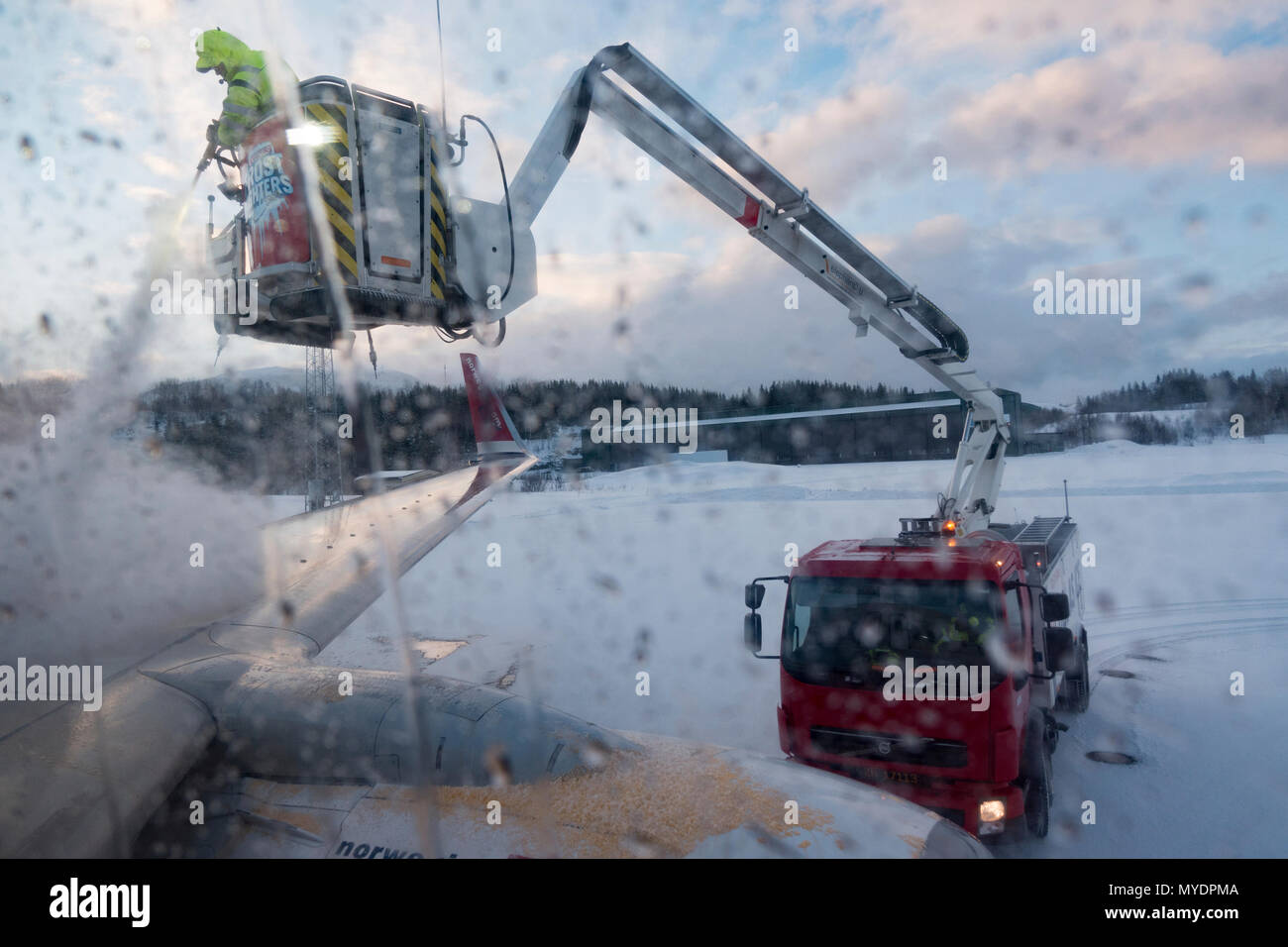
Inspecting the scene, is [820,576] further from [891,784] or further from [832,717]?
[891,784]

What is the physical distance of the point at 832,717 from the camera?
617cm

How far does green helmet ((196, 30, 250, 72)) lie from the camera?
358 centimetres

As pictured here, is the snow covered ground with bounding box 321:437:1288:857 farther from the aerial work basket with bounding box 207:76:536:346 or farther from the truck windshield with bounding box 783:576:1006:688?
the aerial work basket with bounding box 207:76:536:346

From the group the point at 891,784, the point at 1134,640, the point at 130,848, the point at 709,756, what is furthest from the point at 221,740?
the point at 1134,640

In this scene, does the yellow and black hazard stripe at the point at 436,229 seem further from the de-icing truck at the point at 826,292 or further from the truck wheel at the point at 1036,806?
the truck wheel at the point at 1036,806

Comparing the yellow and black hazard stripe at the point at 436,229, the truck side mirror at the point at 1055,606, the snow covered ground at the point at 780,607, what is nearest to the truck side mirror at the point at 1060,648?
the truck side mirror at the point at 1055,606

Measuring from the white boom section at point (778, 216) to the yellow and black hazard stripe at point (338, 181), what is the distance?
1.47 m

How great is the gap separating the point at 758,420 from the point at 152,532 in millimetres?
29981

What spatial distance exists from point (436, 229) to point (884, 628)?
477 cm

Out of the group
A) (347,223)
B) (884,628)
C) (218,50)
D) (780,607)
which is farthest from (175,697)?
(780,607)

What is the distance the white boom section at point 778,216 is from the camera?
5.72 m

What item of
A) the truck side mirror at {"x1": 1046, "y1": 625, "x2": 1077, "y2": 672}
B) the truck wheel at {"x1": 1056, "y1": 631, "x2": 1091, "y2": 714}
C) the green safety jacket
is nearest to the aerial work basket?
the green safety jacket

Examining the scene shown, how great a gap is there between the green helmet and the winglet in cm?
821

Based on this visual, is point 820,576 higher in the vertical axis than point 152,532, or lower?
lower
